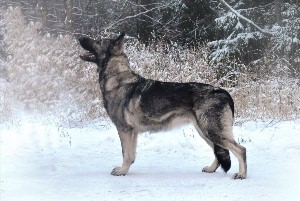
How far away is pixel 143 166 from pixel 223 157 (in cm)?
120

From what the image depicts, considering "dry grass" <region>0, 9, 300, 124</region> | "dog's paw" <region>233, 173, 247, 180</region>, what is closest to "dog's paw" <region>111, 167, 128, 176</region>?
"dog's paw" <region>233, 173, 247, 180</region>

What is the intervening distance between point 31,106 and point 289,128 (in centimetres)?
1130

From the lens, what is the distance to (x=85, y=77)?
1176cm

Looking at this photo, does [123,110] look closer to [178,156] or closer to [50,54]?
[178,156]

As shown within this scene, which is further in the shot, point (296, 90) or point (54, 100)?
point (54, 100)

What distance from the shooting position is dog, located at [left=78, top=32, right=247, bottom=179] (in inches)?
199

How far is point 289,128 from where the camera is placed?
6.99 metres

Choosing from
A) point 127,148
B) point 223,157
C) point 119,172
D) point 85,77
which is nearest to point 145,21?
point 85,77

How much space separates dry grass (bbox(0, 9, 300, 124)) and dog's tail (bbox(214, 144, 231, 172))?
11.6 ft

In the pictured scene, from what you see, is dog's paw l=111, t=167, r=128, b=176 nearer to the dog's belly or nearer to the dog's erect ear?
the dog's belly

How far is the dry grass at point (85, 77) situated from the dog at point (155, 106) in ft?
11.8

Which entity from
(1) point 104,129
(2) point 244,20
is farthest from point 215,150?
(2) point 244,20

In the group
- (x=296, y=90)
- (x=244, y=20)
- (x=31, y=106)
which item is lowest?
(x=31, y=106)

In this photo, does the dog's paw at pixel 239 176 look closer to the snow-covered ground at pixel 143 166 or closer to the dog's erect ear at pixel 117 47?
the snow-covered ground at pixel 143 166
